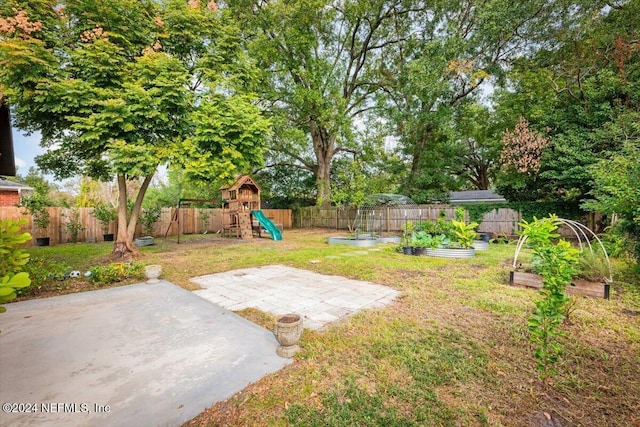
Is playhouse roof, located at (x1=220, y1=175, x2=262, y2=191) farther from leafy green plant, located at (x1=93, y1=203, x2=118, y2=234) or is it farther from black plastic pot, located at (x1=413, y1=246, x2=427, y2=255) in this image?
black plastic pot, located at (x1=413, y1=246, x2=427, y2=255)

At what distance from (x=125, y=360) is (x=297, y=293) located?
224 cm

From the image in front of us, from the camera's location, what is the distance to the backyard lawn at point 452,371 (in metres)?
1.65

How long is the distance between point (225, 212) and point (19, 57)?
8.85 metres

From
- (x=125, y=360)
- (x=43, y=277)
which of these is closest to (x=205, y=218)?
(x=43, y=277)

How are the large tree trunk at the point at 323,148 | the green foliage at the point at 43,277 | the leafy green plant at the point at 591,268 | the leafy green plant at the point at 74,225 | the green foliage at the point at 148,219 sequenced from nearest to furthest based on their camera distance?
the leafy green plant at the point at 591,268
the green foliage at the point at 43,277
the leafy green plant at the point at 74,225
the green foliage at the point at 148,219
the large tree trunk at the point at 323,148

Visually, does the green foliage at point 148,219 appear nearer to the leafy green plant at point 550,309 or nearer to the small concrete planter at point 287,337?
the small concrete planter at point 287,337

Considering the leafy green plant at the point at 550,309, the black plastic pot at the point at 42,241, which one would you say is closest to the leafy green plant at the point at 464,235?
the leafy green plant at the point at 550,309

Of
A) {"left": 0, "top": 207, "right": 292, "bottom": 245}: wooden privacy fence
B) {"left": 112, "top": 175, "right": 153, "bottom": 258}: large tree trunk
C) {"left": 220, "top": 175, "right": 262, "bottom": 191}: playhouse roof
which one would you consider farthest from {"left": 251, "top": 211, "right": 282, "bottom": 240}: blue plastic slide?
{"left": 112, "top": 175, "right": 153, "bottom": 258}: large tree trunk

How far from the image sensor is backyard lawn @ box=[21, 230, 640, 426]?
1.65 meters

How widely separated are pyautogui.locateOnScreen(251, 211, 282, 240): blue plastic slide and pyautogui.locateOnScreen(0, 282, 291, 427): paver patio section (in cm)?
804

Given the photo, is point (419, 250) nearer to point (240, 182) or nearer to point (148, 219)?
point (240, 182)

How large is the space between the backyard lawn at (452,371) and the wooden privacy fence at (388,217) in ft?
20.7

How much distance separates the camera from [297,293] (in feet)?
13.2

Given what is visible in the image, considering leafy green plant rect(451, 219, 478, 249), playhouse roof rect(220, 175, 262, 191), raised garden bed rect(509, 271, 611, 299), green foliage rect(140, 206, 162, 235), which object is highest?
playhouse roof rect(220, 175, 262, 191)
